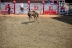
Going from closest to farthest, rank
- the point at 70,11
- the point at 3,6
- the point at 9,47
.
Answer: the point at 9,47 → the point at 70,11 → the point at 3,6

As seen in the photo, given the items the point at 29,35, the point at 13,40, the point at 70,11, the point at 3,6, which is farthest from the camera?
the point at 3,6

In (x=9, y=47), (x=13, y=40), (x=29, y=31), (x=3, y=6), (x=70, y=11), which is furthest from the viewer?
(x=3, y=6)

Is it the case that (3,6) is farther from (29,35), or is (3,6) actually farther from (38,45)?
(38,45)

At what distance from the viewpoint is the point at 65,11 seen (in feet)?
90.8

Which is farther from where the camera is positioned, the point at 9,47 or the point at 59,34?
the point at 59,34

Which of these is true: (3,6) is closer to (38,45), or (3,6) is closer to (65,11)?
(65,11)

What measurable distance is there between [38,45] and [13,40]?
1.72 meters

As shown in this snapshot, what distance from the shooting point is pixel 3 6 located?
2939 cm

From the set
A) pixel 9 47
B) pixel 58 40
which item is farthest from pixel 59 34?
pixel 9 47

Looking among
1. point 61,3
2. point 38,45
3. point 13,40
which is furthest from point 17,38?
point 61,3

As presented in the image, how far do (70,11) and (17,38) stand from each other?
13782mm

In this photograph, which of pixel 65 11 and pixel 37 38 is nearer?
pixel 37 38

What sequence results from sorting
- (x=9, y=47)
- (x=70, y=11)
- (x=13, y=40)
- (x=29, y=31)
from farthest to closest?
(x=70, y=11) < (x=29, y=31) < (x=13, y=40) < (x=9, y=47)

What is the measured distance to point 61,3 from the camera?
29.8 metres
